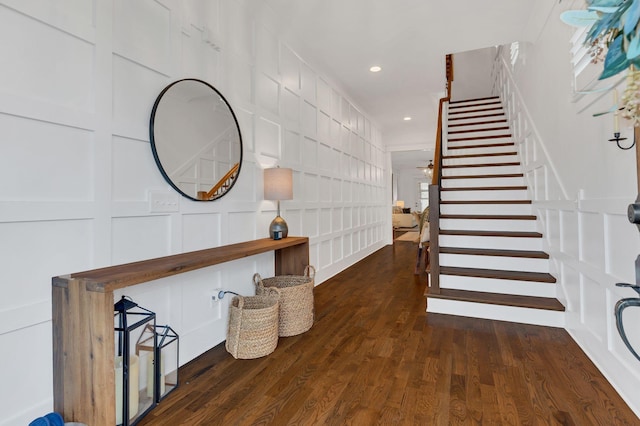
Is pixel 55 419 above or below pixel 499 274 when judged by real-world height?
below

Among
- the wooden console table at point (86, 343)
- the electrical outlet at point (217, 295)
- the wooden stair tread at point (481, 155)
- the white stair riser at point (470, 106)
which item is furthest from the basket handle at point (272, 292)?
the white stair riser at point (470, 106)

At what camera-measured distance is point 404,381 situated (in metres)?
1.82

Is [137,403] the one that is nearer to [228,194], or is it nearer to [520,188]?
[228,194]

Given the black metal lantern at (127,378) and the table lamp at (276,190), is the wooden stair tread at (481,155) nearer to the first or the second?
the table lamp at (276,190)

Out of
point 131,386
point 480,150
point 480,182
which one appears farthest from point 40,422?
point 480,150

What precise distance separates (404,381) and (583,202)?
1670mm

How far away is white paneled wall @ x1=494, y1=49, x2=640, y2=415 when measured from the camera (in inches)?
62.9

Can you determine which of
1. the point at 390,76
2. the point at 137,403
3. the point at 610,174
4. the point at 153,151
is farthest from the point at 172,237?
the point at 390,76

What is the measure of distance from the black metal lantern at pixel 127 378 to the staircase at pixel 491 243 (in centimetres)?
239

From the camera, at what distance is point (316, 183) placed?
398 cm

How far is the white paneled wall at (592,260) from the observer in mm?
1598

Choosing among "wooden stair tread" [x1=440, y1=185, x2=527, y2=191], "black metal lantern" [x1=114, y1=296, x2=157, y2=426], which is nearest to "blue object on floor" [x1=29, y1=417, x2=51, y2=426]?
"black metal lantern" [x1=114, y1=296, x2=157, y2=426]

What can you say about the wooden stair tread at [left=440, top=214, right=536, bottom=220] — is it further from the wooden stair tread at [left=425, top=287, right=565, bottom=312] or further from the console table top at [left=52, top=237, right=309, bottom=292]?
the console table top at [left=52, top=237, right=309, bottom=292]

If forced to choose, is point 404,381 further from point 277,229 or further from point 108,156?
point 108,156
